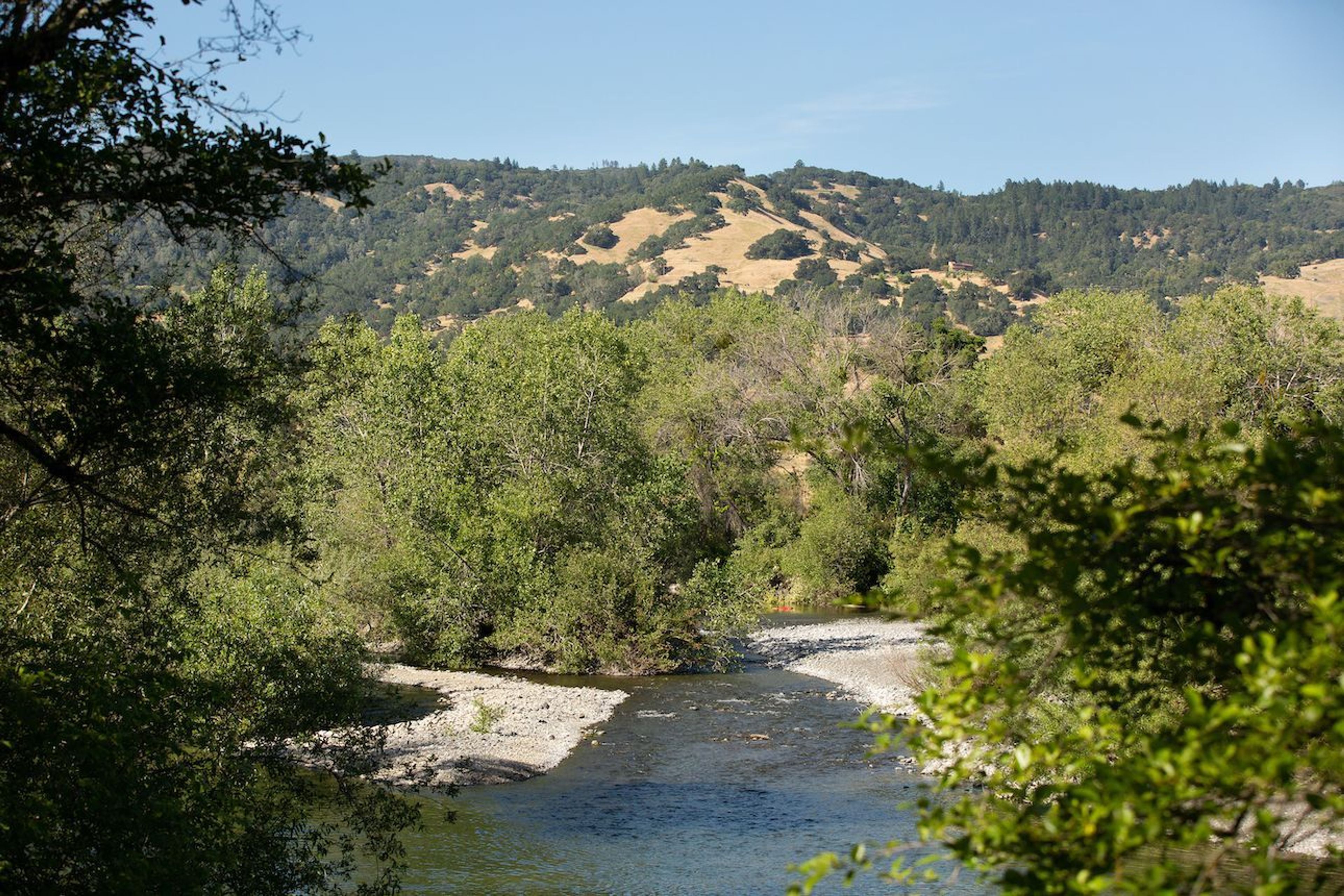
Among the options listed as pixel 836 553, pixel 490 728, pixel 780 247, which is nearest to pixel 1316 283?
pixel 780 247

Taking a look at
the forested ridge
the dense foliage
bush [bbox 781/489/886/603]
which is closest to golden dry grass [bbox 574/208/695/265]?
bush [bbox 781/489/886/603]

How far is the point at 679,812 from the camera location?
1908 cm

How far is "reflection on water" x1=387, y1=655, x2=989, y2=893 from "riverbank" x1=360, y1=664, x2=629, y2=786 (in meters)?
0.57

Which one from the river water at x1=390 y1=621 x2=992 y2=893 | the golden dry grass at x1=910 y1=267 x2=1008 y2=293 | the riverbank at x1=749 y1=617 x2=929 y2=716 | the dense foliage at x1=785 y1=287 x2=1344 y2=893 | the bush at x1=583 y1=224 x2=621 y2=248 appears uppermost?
the bush at x1=583 y1=224 x2=621 y2=248

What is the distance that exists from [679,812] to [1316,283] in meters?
140

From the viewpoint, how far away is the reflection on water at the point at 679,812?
16109 millimetres

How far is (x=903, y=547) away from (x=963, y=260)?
127722mm

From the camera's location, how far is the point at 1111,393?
1447 inches

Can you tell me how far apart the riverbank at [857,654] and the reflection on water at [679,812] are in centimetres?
170

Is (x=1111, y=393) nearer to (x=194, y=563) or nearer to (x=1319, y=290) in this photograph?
(x=194, y=563)

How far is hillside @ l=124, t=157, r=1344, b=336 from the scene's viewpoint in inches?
4975

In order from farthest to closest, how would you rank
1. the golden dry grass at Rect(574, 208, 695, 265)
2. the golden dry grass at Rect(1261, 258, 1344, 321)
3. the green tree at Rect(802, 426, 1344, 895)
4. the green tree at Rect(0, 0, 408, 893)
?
the golden dry grass at Rect(574, 208, 695, 265) < the golden dry grass at Rect(1261, 258, 1344, 321) < the green tree at Rect(0, 0, 408, 893) < the green tree at Rect(802, 426, 1344, 895)

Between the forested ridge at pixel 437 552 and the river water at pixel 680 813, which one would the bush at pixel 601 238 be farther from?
the river water at pixel 680 813

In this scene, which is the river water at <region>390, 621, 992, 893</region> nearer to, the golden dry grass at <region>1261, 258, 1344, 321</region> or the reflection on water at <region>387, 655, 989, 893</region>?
the reflection on water at <region>387, 655, 989, 893</region>
